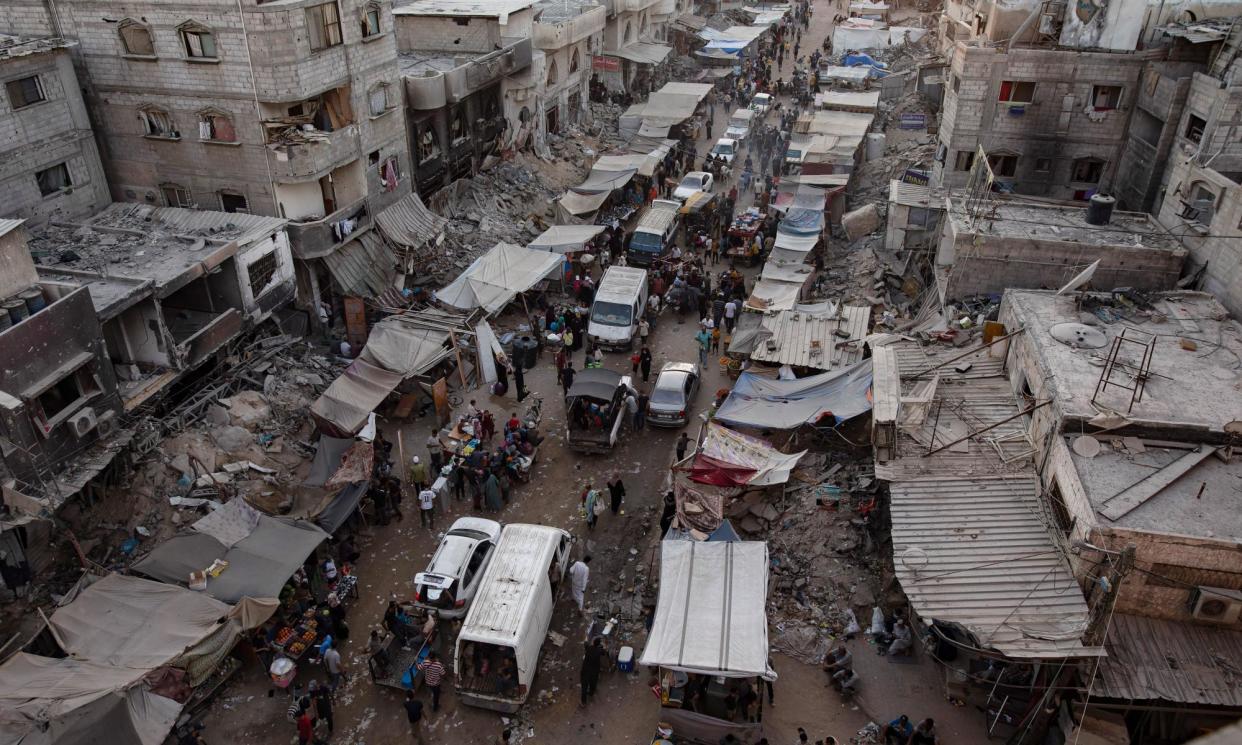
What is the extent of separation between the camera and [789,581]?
16156mm

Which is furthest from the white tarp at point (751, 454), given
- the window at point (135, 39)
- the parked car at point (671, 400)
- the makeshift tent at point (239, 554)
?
the window at point (135, 39)

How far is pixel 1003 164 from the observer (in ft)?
84.9

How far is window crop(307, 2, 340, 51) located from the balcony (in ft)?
15.3

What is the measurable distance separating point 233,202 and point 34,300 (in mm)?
8587

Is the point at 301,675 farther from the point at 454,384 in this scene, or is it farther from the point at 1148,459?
the point at 1148,459

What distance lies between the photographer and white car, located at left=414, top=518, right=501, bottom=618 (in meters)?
15.3

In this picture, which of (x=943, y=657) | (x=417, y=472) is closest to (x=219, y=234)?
(x=417, y=472)

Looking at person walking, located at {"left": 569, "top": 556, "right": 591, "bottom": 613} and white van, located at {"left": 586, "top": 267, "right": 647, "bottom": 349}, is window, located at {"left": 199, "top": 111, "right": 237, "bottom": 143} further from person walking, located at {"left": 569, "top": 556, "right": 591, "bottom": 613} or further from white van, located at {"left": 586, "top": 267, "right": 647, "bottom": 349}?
person walking, located at {"left": 569, "top": 556, "right": 591, "bottom": 613}

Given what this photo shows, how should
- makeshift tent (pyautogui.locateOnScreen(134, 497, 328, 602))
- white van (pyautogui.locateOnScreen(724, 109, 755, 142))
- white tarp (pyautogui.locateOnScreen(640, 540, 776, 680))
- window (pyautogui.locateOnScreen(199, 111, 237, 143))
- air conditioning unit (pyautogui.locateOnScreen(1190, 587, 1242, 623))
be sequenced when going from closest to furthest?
air conditioning unit (pyautogui.locateOnScreen(1190, 587, 1242, 623)), white tarp (pyautogui.locateOnScreen(640, 540, 776, 680)), makeshift tent (pyautogui.locateOnScreen(134, 497, 328, 602)), window (pyautogui.locateOnScreen(199, 111, 237, 143)), white van (pyautogui.locateOnScreen(724, 109, 755, 142))

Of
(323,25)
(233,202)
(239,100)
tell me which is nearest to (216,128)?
(239,100)

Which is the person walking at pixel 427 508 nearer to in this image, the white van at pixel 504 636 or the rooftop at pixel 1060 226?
the white van at pixel 504 636

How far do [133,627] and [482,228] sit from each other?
765 inches

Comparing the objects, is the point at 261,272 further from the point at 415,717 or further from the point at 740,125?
the point at 740,125

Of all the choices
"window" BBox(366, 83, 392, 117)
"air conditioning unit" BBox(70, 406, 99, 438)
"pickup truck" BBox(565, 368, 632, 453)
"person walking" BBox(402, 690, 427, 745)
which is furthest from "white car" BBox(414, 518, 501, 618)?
"window" BBox(366, 83, 392, 117)
